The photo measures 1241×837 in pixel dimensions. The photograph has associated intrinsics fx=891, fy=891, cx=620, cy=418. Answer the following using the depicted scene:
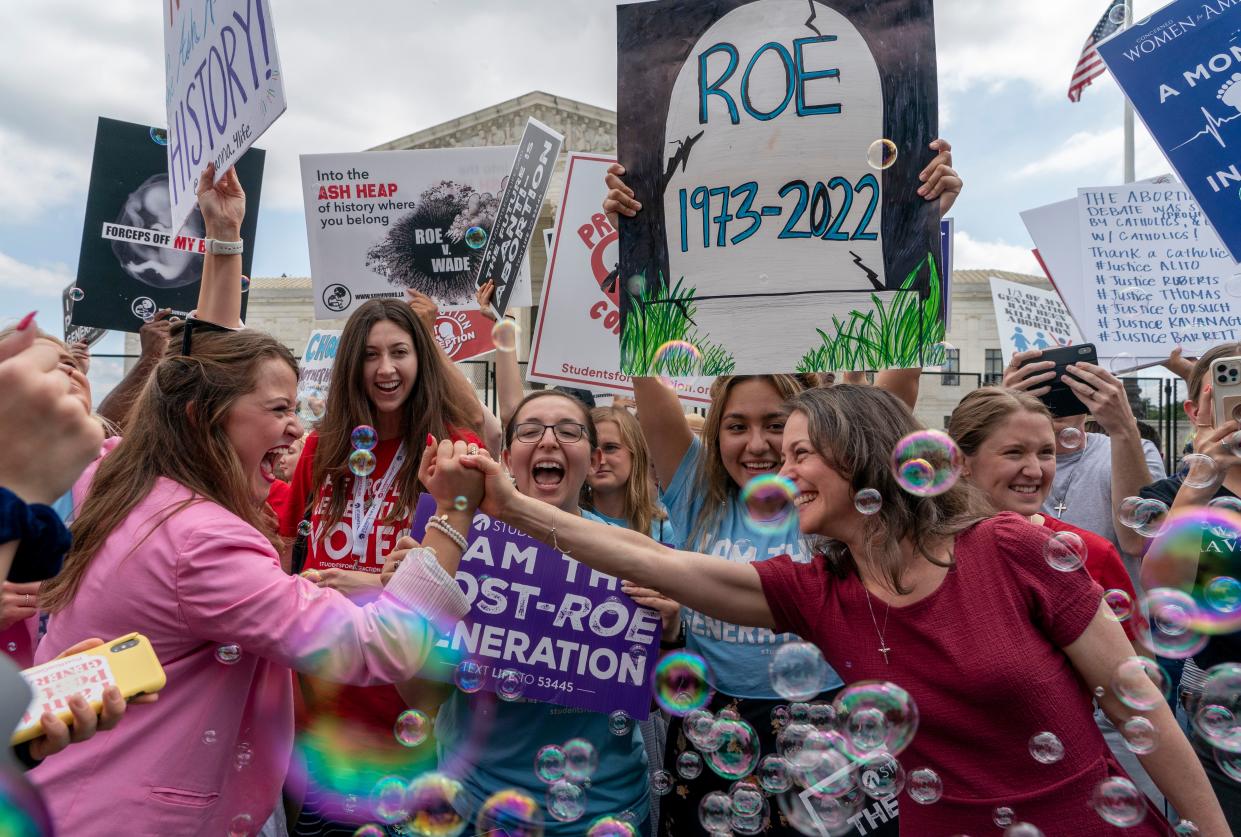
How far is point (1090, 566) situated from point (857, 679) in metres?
1.06

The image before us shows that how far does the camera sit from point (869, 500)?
193 cm

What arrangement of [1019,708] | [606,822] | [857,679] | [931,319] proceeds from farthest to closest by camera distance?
1. [931,319]
2. [606,822]
3. [857,679]
4. [1019,708]

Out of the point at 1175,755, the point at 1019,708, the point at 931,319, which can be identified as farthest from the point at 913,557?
the point at 931,319

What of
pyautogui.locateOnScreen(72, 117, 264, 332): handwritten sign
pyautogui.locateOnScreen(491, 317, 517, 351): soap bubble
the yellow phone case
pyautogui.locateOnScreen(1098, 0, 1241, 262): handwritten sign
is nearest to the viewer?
the yellow phone case

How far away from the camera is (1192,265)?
15.9 ft

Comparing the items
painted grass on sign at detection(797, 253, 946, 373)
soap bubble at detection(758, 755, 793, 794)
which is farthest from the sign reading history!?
soap bubble at detection(758, 755, 793, 794)

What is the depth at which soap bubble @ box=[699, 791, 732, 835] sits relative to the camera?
2.21 meters

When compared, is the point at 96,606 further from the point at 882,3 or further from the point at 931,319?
the point at 882,3

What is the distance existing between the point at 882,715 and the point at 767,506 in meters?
0.78

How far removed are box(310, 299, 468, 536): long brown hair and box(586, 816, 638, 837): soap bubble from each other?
1011 mm

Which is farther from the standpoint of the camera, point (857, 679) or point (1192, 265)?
point (1192, 265)

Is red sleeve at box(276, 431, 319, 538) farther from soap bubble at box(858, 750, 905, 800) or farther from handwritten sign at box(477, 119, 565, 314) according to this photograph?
handwritten sign at box(477, 119, 565, 314)

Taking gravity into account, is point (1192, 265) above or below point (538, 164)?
below

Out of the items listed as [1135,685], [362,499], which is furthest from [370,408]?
[1135,685]
